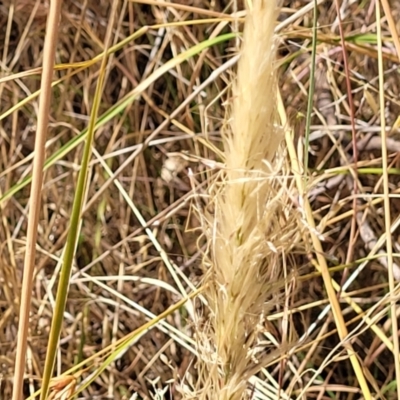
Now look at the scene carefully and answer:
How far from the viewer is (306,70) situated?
2.52ft

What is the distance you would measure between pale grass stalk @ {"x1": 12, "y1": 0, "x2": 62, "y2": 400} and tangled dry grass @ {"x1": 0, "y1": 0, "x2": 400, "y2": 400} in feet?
1.10

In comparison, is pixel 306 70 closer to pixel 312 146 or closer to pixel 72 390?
pixel 312 146

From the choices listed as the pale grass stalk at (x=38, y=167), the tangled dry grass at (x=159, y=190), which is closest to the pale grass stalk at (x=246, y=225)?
the pale grass stalk at (x=38, y=167)

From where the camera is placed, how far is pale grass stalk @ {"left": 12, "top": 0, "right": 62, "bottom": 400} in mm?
314

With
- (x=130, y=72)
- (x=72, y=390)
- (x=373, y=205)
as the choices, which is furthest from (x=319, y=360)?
(x=130, y=72)

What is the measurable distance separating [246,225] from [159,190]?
0.54m

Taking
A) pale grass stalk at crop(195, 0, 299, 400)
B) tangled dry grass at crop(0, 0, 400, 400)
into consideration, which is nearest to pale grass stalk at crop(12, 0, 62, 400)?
pale grass stalk at crop(195, 0, 299, 400)

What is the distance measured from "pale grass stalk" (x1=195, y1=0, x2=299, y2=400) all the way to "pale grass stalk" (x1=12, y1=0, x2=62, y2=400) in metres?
0.10

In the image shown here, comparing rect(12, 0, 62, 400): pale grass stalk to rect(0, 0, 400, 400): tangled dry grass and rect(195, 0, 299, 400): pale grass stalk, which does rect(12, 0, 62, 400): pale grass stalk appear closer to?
rect(195, 0, 299, 400): pale grass stalk

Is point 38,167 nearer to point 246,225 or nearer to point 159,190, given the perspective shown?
point 246,225

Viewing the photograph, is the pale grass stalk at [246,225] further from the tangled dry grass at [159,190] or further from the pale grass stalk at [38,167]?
the tangled dry grass at [159,190]

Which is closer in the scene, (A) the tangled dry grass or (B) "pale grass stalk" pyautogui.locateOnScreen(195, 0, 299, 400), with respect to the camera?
(B) "pale grass stalk" pyautogui.locateOnScreen(195, 0, 299, 400)

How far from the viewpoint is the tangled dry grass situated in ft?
2.43

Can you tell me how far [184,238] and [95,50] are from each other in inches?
11.5
